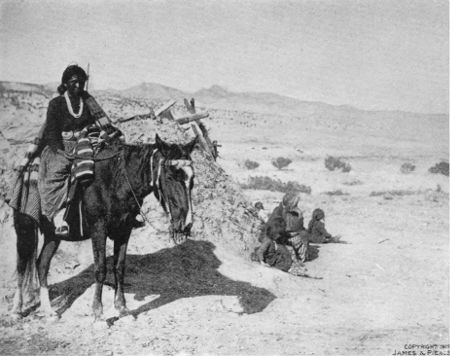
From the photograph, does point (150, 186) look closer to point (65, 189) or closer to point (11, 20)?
point (65, 189)

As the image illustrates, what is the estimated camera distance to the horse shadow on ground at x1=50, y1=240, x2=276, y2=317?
6594mm

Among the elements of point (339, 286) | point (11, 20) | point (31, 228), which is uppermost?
point (11, 20)

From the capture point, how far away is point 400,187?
22.4 m

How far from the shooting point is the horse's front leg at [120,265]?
5.87m

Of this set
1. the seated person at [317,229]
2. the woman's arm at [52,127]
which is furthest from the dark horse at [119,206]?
the seated person at [317,229]

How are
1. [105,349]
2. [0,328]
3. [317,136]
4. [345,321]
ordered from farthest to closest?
[317,136] < [345,321] < [0,328] < [105,349]

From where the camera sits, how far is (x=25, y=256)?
6.03 metres

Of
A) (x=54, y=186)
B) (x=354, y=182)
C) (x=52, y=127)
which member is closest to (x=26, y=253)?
(x=54, y=186)

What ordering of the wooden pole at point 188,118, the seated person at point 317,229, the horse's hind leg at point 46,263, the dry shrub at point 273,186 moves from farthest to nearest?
the dry shrub at point 273,186
the seated person at point 317,229
the wooden pole at point 188,118
the horse's hind leg at point 46,263

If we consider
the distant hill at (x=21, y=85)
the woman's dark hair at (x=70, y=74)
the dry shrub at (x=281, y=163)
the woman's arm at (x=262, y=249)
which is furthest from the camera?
the dry shrub at (x=281, y=163)

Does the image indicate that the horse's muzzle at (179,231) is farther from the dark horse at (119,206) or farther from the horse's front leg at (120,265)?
the horse's front leg at (120,265)

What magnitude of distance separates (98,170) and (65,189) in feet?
1.49

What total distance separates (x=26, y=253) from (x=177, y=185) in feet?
7.67

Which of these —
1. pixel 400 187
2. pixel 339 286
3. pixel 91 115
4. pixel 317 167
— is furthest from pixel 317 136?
pixel 91 115
